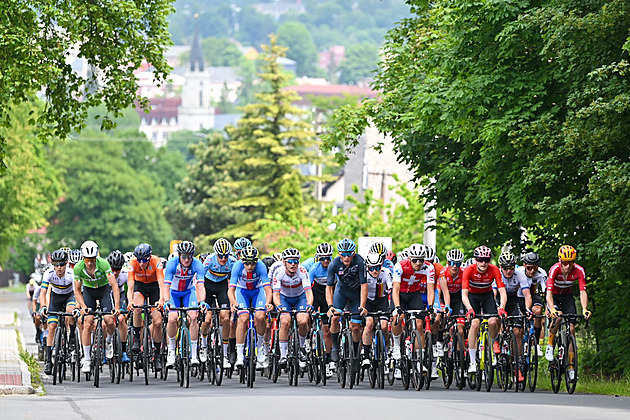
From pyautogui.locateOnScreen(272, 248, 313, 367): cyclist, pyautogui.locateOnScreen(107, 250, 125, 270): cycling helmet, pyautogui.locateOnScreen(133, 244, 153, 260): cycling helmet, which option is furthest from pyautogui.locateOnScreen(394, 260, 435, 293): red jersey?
pyautogui.locateOnScreen(107, 250, 125, 270): cycling helmet

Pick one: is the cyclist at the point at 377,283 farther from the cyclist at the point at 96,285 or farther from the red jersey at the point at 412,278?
the cyclist at the point at 96,285

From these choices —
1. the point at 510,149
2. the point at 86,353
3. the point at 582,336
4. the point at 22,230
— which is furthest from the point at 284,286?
the point at 22,230

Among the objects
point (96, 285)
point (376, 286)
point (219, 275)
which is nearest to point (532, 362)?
point (376, 286)

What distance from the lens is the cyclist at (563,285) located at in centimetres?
1897

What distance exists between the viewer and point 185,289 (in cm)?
2003

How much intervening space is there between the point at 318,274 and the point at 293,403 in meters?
5.26

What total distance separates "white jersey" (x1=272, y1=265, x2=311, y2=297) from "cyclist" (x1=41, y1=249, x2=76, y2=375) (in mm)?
2938

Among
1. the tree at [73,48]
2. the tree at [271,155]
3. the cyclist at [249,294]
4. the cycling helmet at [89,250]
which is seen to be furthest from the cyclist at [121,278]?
the tree at [271,155]

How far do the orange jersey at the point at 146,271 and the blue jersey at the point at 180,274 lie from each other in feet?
1.67

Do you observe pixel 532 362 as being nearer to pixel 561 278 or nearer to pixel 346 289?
pixel 561 278

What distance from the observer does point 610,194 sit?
19.0m

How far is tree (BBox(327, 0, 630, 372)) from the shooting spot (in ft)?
63.7

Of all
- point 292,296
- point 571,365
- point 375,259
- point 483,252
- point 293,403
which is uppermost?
point 483,252

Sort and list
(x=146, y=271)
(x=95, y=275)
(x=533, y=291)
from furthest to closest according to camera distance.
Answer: (x=146, y=271) → (x=533, y=291) → (x=95, y=275)
